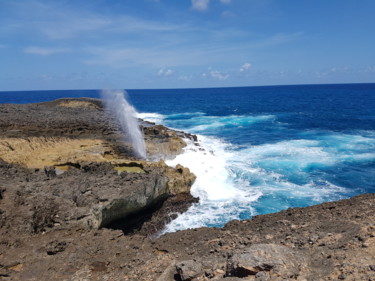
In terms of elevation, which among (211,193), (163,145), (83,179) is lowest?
(211,193)

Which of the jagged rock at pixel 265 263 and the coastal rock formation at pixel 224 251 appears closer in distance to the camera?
the jagged rock at pixel 265 263

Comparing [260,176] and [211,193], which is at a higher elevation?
[260,176]

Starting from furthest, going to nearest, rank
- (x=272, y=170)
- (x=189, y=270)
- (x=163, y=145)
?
(x=163, y=145), (x=272, y=170), (x=189, y=270)

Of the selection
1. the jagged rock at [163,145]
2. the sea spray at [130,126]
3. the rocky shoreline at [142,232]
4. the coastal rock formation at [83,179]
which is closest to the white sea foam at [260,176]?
the jagged rock at [163,145]

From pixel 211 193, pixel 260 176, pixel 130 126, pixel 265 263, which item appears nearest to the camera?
pixel 265 263

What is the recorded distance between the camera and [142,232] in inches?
541

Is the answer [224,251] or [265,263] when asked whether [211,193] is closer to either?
[224,251]

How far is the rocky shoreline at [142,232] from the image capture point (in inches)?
282

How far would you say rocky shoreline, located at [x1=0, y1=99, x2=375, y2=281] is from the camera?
717 centimetres

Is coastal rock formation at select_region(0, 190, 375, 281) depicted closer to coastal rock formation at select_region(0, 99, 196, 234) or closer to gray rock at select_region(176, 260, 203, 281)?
gray rock at select_region(176, 260, 203, 281)

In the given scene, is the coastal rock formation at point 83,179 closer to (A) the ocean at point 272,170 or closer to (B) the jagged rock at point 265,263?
(A) the ocean at point 272,170

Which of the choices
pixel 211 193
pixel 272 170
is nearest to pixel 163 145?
pixel 211 193

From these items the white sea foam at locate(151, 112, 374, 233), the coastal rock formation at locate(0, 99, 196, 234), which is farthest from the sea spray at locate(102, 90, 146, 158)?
the white sea foam at locate(151, 112, 374, 233)

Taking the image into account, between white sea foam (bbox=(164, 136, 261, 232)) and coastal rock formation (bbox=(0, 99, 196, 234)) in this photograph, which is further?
white sea foam (bbox=(164, 136, 261, 232))
